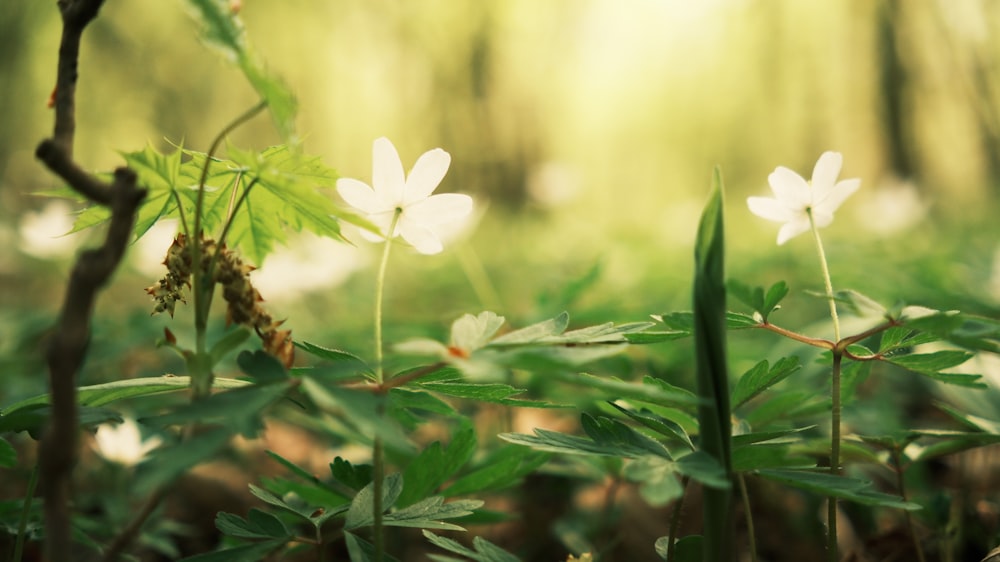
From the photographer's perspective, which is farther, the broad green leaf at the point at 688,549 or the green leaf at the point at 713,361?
the broad green leaf at the point at 688,549

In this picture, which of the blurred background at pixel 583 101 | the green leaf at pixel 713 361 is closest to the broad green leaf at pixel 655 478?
the green leaf at pixel 713 361

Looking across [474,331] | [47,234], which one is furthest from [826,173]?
[47,234]

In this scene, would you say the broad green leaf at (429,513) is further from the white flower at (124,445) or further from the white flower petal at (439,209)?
the white flower at (124,445)

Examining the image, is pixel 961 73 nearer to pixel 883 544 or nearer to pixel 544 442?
pixel 883 544

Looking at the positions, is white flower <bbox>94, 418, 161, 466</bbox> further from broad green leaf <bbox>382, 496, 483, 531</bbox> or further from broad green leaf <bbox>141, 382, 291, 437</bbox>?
broad green leaf <bbox>141, 382, 291, 437</bbox>

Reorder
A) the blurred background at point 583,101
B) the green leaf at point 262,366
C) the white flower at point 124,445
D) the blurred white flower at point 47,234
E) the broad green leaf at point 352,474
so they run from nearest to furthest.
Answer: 1. the green leaf at point 262,366
2. the broad green leaf at point 352,474
3. the white flower at point 124,445
4. the blurred white flower at point 47,234
5. the blurred background at point 583,101

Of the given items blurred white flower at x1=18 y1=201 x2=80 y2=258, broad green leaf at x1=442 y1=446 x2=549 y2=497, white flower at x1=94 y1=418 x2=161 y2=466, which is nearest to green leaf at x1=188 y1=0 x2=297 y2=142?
broad green leaf at x1=442 y1=446 x2=549 y2=497

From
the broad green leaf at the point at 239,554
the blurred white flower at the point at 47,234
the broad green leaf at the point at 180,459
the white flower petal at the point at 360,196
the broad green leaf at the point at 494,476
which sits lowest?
the broad green leaf at the point at 239,554
